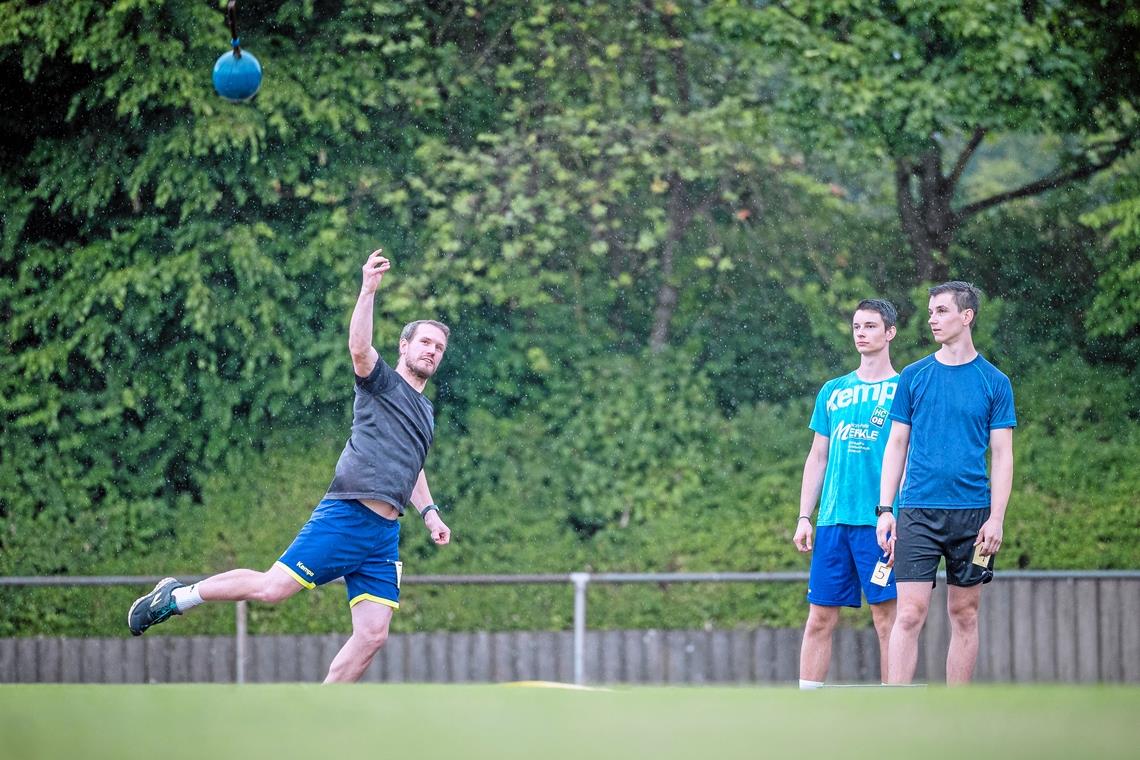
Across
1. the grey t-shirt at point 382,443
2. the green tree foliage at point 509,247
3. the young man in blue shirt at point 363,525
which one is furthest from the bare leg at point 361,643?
the green tree foliage at point 509,247

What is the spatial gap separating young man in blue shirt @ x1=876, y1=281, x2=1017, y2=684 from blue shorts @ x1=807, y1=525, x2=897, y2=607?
37 cm

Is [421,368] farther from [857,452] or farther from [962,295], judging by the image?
[962,295]

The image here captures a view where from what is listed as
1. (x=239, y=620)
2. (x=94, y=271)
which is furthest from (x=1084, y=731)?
(x=94, y=271)

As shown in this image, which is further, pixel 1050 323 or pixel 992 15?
pixel 1050 323

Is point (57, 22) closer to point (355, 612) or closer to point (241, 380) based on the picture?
point (241, 380)

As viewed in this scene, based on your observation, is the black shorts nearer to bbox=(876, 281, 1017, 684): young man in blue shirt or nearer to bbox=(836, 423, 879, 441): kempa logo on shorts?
bbox=(876, 281, 1017, 684): young man in blue shirt

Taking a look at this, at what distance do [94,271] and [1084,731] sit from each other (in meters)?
9.48

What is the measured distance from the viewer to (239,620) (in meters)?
10.1

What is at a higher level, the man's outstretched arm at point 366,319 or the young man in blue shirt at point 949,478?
the man's outstretched arm at point 366,319

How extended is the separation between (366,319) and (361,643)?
4.36 feet

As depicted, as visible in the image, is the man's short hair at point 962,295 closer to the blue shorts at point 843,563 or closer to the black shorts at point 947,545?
the black shorts at point 947,545

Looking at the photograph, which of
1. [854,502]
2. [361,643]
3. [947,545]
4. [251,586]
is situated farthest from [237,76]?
[947,545]

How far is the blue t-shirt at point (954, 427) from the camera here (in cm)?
584

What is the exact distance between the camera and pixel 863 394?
6.42m
